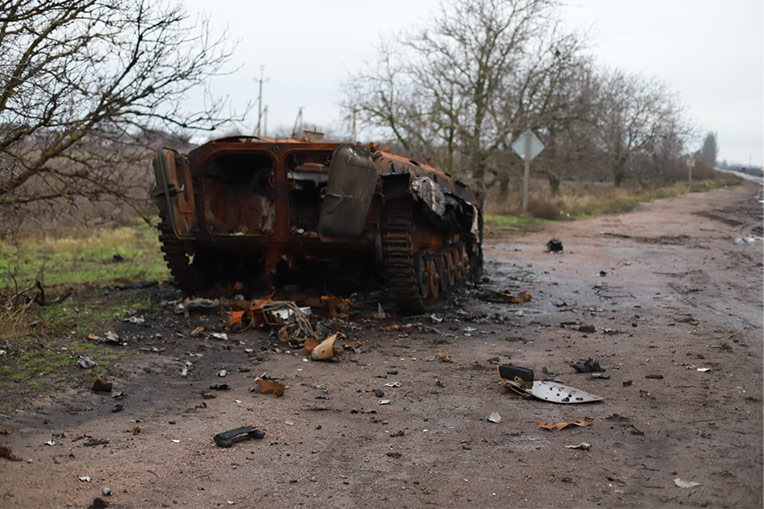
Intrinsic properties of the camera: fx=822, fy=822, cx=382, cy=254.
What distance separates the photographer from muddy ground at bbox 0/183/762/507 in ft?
11.8

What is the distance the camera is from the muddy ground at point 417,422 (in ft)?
11.8

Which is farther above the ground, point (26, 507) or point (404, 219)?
point (404, 219)

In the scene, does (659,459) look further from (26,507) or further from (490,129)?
(490,129)

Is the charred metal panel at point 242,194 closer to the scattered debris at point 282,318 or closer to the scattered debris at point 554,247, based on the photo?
the scattered debris at point 282,318

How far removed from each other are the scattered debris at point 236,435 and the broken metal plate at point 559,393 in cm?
188

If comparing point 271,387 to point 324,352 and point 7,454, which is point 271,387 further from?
point 7,454

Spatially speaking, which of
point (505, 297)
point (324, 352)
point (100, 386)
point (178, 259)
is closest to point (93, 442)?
point (100, 386)

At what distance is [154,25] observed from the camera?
28.3ft

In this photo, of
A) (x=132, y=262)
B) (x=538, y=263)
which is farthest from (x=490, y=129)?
(x=132, y=262)

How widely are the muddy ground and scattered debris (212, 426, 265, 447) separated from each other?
6 centimetres

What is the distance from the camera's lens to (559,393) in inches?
212

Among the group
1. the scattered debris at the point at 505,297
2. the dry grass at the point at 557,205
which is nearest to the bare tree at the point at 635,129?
the dry grass at the point at 557,205

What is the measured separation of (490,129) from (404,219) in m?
21.5

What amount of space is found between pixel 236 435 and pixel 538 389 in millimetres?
2137
